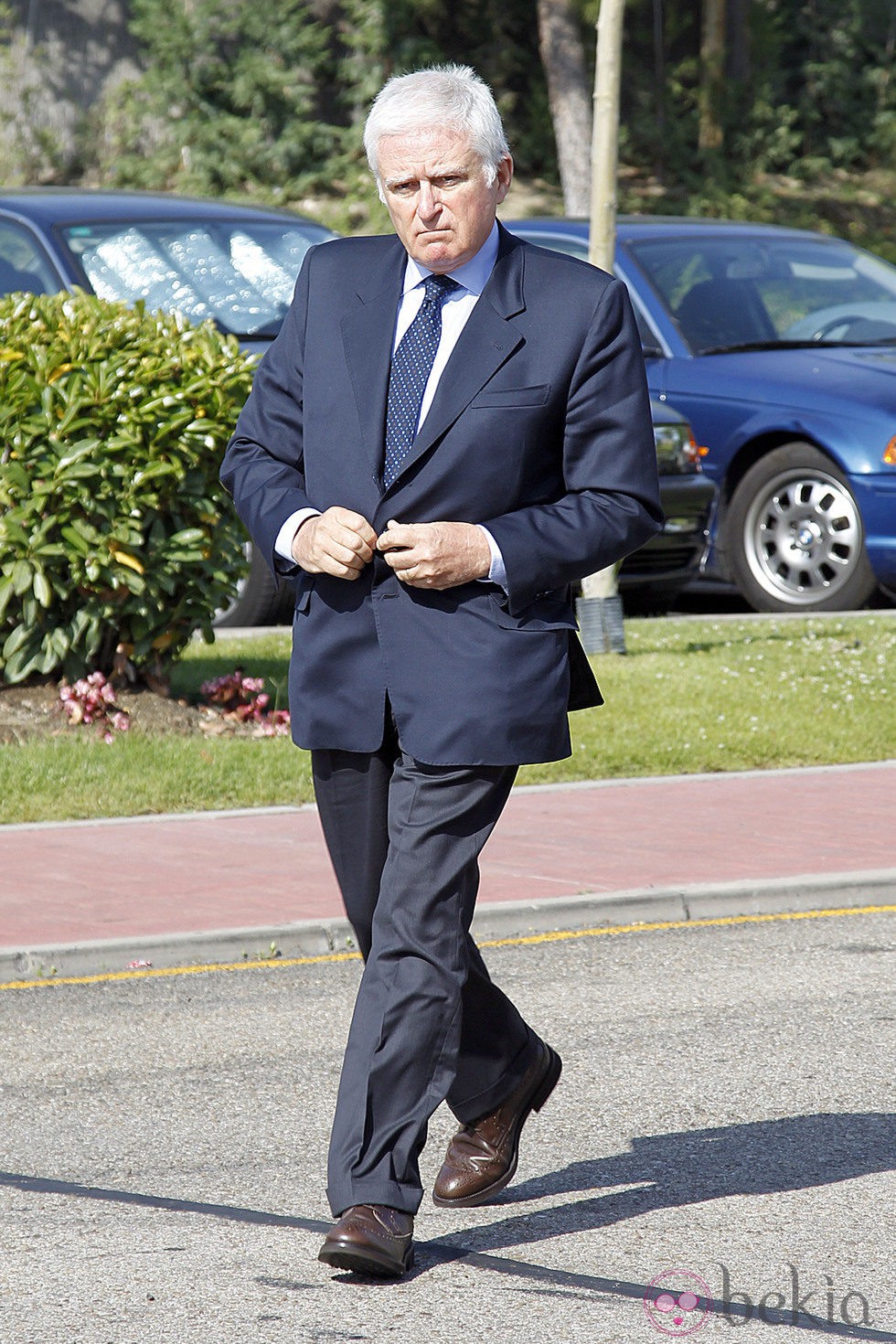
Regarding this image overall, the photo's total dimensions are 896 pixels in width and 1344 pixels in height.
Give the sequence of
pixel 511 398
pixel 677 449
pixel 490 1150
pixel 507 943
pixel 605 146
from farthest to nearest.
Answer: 1. pixel 677 449
2. pixel 605 146
3. pixel 507 943
4. pixel 490 1150
5. pixel 511 398

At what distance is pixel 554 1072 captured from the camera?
433cm

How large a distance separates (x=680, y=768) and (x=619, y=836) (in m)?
1.38

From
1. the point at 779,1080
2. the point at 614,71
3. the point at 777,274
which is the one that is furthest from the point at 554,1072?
the point at 777,274

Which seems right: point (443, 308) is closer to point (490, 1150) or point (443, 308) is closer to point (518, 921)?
point (490, 1150)

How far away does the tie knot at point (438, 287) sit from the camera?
13.1ft

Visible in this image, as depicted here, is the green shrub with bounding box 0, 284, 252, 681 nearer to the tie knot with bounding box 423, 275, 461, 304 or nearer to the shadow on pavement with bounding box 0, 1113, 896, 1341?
the shadow on pavement with bounding box 0, 1113, 896, 1341

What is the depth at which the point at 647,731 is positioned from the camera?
9.65m

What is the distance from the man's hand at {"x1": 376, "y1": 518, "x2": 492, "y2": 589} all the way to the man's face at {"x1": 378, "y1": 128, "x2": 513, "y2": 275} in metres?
0.51

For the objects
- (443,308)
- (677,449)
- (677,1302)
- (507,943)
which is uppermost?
(443,308)

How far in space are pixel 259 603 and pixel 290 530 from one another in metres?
7.44

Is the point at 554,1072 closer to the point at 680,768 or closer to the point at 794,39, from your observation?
the point at 680,768

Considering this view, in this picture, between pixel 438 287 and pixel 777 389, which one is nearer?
pixel 438 287

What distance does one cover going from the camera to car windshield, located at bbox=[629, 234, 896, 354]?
13.1m

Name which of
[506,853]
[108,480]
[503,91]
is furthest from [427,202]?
[503,91]
